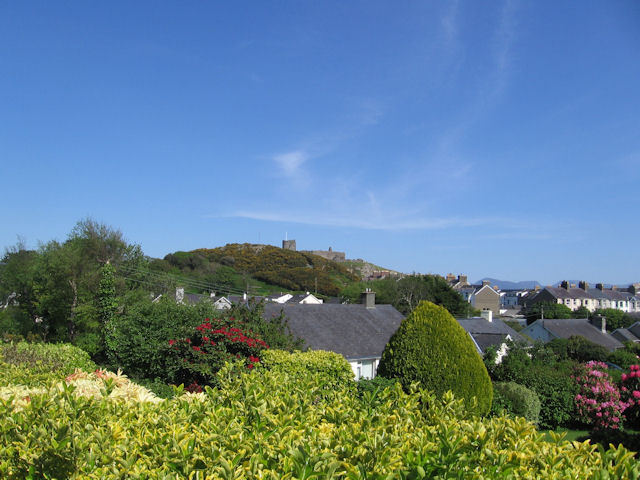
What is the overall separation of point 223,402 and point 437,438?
2.30 metres

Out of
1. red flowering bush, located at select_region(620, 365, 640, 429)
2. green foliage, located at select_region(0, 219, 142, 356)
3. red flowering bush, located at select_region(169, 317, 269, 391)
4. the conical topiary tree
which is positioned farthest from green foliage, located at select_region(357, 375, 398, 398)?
green foliage, located at select_region(0, 219, 142, 356)

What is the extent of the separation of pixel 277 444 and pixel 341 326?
22.5 metres

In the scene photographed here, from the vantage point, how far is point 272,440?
3502mm

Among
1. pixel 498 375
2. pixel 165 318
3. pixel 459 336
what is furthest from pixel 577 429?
pixel 165 318

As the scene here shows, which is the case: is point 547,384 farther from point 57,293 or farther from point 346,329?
point 57,293

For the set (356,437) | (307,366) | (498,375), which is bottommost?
(498,375)

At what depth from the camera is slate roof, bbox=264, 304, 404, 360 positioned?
76.7ft

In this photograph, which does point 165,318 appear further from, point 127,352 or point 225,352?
point 225,352

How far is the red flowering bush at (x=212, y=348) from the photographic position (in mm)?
12836

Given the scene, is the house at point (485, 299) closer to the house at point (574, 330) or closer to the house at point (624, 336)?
the house at point (624, 336)

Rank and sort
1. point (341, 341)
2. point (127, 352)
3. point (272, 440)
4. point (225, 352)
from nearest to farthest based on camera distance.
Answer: point (272, 440)
point (225, 352)
point (127, 352)
point (341, 341)

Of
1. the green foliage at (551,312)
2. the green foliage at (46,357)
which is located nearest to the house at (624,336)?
the green foliage at (551,312)

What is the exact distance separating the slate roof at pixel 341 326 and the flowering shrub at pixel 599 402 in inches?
370

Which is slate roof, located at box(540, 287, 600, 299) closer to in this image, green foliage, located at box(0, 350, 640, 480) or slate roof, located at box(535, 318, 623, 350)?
slate roof, located at box(535, 318, 623, 350)
